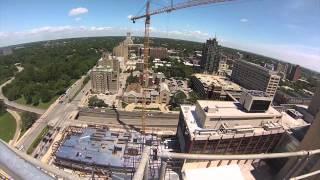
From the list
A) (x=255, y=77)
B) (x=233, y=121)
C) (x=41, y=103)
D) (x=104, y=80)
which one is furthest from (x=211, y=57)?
(x=41, y=103)

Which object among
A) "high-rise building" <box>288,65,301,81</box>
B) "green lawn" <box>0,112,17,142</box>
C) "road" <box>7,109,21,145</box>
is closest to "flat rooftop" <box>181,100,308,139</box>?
"road" <box>7,109,21,145</box>

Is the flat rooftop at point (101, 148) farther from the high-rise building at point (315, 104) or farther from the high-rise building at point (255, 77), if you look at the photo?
the high-rise building at point (255, 77)

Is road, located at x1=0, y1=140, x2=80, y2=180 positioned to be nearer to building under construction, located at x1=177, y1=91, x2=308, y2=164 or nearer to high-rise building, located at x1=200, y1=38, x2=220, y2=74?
building under construction, located at x1=177, y1=91, x2=308, y2=164

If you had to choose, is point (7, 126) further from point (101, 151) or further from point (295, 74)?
point (295, 74)

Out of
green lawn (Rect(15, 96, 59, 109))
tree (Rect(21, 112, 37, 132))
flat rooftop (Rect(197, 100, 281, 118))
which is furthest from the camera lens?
green lawn (Rect(15, 96, 59, 109))

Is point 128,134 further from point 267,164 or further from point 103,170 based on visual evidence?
point 267,164

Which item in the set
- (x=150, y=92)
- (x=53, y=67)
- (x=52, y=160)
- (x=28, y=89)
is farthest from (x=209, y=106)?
(x=53, y=67)
